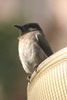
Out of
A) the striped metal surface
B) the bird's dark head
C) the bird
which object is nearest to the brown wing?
the bird

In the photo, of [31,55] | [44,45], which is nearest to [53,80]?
[31,55]

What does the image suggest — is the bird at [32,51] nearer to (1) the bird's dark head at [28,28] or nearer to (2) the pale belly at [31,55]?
(2) the pale belly at [31,55]

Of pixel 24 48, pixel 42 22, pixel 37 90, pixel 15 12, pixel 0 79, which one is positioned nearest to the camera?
pixel 37 90

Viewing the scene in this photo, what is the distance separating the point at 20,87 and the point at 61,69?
5.29m

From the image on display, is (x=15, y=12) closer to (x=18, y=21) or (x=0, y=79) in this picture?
(x=18, y=21)

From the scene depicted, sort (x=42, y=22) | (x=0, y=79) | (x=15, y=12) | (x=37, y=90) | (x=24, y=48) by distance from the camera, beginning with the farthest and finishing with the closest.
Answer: (x=42, y=22), (x=15, y=12), (x=0, y=79), (x=24, y=48), (x=37, y=90)

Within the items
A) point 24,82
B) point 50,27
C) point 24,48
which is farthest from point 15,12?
point 24,48

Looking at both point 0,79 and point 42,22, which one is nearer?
point 0,79

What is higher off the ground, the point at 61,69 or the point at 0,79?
the point at 61,69

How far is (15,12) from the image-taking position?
319 inches

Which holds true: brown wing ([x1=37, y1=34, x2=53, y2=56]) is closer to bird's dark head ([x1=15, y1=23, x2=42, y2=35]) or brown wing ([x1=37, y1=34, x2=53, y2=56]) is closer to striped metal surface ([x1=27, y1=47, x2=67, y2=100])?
bird's dark head ([x1=15, y1=23, x2=42, y2=35])

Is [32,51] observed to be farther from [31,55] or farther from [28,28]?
[28,28]

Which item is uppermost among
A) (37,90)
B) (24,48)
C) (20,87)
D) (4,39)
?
(37,90)

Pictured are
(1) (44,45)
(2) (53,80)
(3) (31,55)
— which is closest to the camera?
(2) (53,80)
